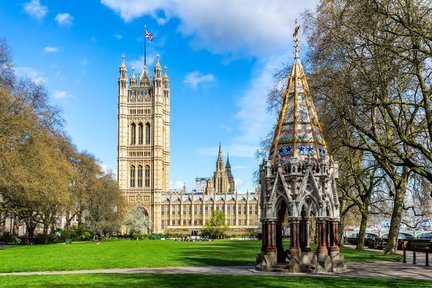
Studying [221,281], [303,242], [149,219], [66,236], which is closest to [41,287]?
[221,281]

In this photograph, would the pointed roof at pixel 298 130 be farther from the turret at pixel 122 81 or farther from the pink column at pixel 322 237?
the turret at pixel 122 81

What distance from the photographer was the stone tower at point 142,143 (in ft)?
481

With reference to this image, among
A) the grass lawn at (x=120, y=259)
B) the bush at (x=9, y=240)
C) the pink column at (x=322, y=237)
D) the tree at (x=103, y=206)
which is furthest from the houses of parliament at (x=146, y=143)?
the pink column at (x=322, y=237)

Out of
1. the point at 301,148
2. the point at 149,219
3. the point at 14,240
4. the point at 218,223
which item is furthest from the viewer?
the point at 149,219

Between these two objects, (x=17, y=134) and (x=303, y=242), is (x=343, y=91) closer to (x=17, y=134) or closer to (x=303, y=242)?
(x=303, y=242)

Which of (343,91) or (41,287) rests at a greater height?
(343,91)

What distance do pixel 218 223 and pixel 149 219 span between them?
20.8 m

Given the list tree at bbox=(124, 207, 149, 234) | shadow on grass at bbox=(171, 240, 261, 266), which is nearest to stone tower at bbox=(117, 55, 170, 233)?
tree at bbox=(124, 207, 149, 234)

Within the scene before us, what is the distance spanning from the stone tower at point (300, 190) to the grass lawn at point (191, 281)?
235cm

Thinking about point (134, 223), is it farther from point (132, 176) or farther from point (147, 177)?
point (132, 176)

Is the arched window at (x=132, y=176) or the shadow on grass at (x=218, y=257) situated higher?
the arched window at (x=132, y=176)

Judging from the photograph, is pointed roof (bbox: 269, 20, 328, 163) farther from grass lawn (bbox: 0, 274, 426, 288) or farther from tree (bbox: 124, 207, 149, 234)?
tree (bbox: 124, 207, 149, 234)

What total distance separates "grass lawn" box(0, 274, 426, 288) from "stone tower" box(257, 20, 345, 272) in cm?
235

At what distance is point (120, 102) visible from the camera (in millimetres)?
147875
